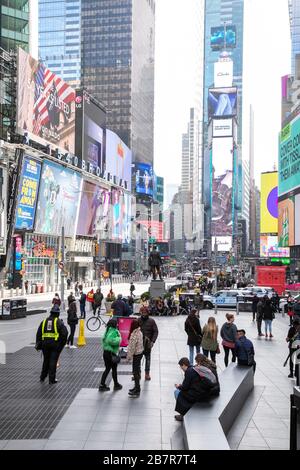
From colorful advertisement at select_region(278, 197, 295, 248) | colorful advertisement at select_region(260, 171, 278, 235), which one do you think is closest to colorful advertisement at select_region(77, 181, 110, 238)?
colorful advertisement at select_region(278, 197, 295, 248)

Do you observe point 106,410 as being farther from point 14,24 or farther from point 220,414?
point 14,24

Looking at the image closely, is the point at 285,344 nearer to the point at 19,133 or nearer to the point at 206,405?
the point at 206,405

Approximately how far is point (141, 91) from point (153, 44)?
1111 inches

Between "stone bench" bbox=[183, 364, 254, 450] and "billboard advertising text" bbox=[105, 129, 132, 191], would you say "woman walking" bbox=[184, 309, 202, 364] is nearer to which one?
"stone bench" bbox=[183, 364, 254, 450]

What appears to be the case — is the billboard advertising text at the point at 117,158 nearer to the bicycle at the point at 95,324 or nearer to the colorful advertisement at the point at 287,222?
the colorful advertisement at the point at 287,222

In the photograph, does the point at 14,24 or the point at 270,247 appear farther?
the point at 270,247

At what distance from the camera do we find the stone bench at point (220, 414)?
7.54 m

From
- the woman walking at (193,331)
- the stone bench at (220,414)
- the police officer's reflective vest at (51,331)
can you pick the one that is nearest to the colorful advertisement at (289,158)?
the woman walking at (193,331)

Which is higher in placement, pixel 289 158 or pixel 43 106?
pixel 43 106

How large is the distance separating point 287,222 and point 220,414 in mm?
97182

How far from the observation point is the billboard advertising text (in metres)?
110

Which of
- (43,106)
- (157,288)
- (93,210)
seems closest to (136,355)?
(157,288)

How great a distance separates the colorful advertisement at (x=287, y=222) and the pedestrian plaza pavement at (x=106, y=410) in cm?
8357

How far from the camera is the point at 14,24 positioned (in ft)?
258
